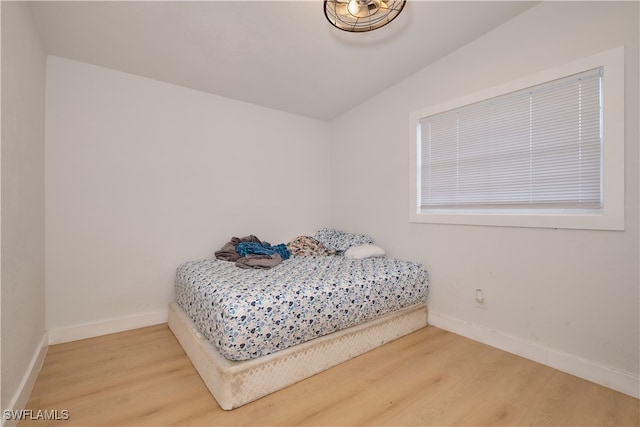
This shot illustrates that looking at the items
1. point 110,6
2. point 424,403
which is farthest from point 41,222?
point 424,403

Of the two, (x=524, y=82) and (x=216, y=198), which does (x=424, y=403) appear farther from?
(x=216, y=198)

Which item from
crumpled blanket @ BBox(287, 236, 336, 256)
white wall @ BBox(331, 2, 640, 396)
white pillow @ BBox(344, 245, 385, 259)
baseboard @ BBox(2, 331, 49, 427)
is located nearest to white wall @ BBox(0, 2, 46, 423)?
baseboard @ BBox(2, 331, 49, 427)

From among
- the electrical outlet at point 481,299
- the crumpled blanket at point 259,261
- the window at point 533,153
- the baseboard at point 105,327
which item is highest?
the window at point 533,153

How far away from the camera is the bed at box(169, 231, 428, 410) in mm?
1500

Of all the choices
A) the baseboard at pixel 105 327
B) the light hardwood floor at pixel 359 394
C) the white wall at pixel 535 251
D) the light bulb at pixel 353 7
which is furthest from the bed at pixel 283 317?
the light bulb at pixel 353 7

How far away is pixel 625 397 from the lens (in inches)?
60.0

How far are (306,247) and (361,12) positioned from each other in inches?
91.0

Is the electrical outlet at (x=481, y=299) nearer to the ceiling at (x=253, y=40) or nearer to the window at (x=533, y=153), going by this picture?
the window at (x=533, y=153)

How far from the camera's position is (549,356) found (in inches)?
72.4

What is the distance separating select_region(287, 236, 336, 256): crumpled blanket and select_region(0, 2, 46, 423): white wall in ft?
6.97

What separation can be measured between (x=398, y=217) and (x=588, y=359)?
1.72 meters

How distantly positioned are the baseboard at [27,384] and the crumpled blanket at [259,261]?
4.51 feet

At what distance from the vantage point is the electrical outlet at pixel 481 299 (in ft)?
7.18

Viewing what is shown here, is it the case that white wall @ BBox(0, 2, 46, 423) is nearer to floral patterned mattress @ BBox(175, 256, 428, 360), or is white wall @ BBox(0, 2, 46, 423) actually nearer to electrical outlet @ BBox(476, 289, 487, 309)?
floral patterned mattress @ BBox(175, 256, 428, 360)
